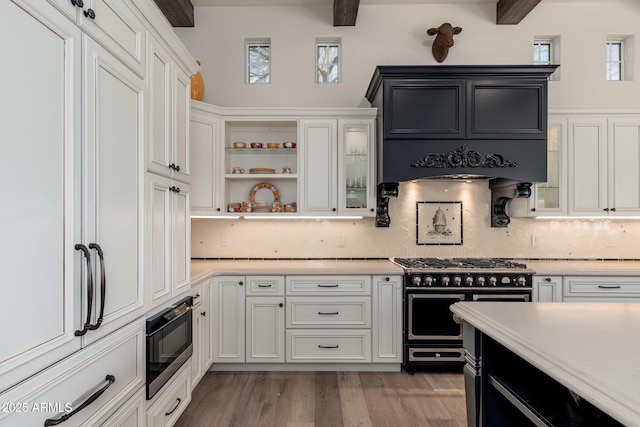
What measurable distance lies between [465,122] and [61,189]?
2.95 m

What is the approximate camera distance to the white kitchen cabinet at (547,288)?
2947 millimetres

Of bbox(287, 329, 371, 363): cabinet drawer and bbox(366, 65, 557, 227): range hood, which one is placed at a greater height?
bbox(366, 65, 557, 227): range hood

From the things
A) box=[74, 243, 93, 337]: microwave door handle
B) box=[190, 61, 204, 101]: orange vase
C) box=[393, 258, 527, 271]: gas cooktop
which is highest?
box=[190, 61, 204, 101]: orange vase

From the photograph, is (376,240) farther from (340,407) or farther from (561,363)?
(561,363)

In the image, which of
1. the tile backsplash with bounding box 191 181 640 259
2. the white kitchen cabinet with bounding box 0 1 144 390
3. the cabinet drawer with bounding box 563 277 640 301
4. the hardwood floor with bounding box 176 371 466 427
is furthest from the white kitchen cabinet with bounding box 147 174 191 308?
the cabinet drawer with bounding box 563 277 640 301

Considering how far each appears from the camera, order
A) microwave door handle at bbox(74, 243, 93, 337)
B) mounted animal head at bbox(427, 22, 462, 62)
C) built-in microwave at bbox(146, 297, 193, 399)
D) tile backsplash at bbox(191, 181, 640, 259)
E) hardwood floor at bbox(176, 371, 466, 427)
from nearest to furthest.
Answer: microwave door handle at bbox(74, 243, 93, 337) < built-in microwave at bbox(146, 297, 193, 399) < hardwood floor at bbox(176, 371, 466, 427) < mounted animal head at bbox(427, 22, 462, 62) < tile backsplash at bbox(191, 181, 640, 259)

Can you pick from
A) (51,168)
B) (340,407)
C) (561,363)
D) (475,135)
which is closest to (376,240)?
(475,135)

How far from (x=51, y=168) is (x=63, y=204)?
0.12 metres

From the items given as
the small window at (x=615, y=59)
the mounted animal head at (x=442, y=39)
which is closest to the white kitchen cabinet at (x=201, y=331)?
the mounted animal head at (x=442, y=39)

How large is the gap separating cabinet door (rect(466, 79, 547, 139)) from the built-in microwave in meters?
2.70

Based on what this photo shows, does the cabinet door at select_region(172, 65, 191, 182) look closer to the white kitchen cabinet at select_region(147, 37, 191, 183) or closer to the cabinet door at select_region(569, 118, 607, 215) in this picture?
the white kitchen cabinet at select_region(147, 37, 191, 183)

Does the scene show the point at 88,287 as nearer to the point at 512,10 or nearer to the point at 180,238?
the point at 180,238

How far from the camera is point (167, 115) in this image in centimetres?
192

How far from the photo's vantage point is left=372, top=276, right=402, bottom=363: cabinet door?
2.91 m
